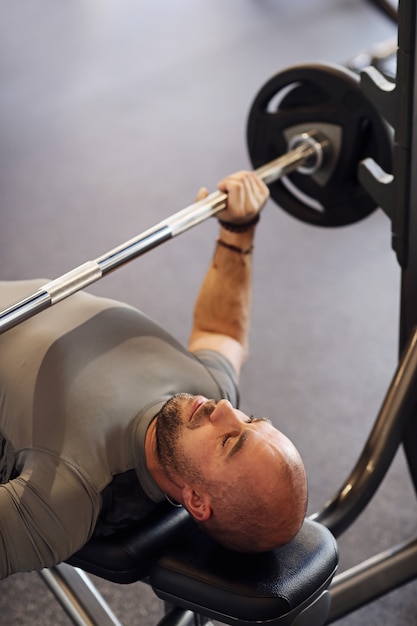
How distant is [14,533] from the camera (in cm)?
145

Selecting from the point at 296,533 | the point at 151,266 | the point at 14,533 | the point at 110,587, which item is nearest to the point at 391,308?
the point at 151,266

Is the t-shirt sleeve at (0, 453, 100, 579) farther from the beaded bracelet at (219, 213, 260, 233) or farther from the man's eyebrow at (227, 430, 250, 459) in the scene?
the beaded bracelet at (219, 213, 260, 233)

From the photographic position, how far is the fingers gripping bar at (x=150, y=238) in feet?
4.93

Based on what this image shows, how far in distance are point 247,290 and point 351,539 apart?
721 mm

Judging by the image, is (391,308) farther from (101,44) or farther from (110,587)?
(101,44)

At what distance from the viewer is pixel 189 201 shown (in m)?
3.29

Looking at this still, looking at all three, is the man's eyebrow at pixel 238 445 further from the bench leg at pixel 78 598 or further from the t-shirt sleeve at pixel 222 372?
the bench leg at pixel 78 598

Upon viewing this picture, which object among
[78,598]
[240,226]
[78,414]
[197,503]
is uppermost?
[240,226]

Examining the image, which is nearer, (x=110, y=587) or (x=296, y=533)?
(x=296, y=533)

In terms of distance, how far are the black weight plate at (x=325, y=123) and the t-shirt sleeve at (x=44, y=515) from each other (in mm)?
956

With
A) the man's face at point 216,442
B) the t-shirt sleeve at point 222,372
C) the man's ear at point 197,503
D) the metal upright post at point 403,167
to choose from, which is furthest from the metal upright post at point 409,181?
the man's ear at point 197,503

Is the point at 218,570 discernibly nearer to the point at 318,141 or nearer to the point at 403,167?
the point at 403,167

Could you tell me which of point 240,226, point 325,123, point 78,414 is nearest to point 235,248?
point 240,226

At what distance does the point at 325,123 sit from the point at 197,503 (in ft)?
3.17
